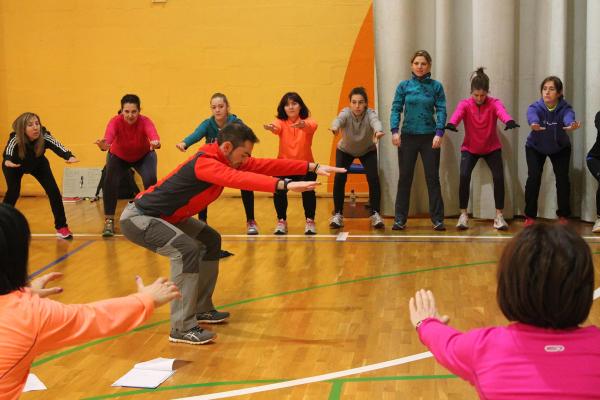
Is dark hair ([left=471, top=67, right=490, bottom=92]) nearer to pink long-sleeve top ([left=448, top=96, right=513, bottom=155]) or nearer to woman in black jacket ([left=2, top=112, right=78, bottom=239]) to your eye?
pink long-sleeve top ([left=448, top=96, right=513, bottom=155])

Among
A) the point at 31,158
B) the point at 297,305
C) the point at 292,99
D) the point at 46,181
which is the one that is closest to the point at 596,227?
the point at 292,99

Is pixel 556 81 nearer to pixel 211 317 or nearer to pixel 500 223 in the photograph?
pixel 500 223

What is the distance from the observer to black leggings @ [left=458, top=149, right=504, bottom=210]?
8547 millimetres

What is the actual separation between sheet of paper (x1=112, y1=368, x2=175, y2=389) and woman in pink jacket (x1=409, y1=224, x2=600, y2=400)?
269cm

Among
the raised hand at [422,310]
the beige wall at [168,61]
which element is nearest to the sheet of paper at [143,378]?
the raised hand at [422,310]

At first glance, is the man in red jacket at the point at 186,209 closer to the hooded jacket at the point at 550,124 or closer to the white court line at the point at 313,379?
the white court line at the point at 313,379

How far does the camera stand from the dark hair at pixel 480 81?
834cm

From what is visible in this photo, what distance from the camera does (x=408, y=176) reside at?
8.59 metres

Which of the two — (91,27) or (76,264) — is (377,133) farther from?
(91,27)

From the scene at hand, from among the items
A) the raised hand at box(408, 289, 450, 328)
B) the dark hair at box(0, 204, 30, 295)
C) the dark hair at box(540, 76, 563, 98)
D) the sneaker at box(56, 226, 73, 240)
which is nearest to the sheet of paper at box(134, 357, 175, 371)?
the dark hair at box(0, 204, 30, 295)

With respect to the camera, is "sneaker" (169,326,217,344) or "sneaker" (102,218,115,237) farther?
"sneaker" (102,218,115,237)

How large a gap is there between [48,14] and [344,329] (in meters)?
7.47

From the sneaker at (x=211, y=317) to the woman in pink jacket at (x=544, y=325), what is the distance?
12.0ft

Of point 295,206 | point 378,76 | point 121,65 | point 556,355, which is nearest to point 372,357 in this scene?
point 556,355
